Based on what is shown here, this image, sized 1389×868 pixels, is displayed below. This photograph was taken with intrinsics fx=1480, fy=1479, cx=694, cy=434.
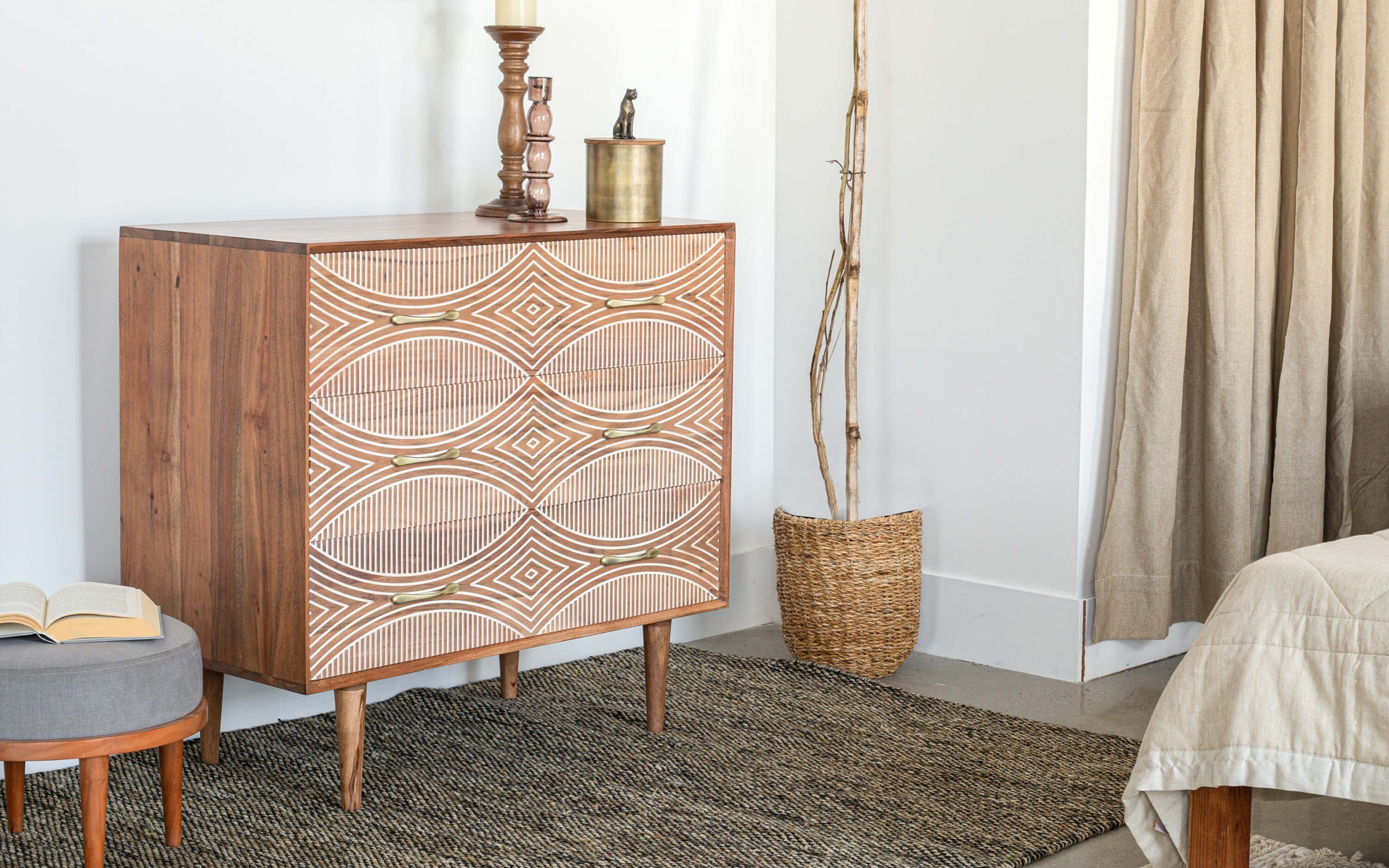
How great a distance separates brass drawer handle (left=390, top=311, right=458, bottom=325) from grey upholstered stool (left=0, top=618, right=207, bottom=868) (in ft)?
1.82

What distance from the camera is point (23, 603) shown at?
1.97 meters

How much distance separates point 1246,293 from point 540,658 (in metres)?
1.63

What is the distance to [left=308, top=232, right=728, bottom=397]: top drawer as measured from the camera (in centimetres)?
211

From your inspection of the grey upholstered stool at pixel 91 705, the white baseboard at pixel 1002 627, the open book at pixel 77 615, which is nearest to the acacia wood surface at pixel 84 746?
the grey upholstered stool at pixel 91 705

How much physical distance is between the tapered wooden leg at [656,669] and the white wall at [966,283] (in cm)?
85

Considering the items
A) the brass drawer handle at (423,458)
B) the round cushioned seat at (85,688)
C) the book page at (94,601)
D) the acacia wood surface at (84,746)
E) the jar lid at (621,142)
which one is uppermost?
the jar lid at (621,142)

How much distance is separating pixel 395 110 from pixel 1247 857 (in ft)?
6.35

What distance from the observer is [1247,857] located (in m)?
1.73

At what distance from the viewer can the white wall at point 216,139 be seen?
233 cm

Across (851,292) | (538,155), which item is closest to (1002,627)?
(851,292)

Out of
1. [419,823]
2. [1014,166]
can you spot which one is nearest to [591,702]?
[419,823]

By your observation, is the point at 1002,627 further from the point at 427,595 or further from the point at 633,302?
the point at 427,595

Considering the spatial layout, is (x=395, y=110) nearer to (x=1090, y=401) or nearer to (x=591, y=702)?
(x=591, y=702)

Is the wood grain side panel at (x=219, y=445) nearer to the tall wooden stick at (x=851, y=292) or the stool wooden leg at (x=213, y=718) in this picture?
the stool wooden leg at (x=213, y=718)
